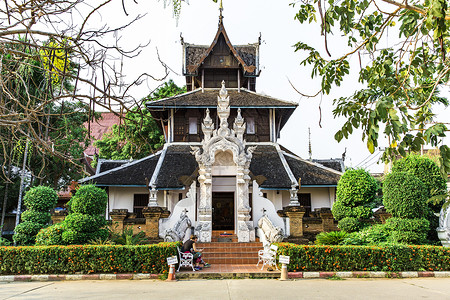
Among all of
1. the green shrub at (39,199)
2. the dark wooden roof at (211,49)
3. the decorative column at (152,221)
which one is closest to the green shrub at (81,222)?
the green shrub at (39,199)

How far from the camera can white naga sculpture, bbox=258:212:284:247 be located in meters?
12.0

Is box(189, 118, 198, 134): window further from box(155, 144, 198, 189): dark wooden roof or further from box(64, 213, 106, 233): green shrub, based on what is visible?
box(64, 213, 106, 233): green shrub

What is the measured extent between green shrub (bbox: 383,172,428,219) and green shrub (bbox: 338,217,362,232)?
4.99ft

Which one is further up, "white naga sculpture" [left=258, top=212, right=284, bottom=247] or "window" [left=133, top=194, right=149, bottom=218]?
"window" [left=133, top=194, right=149, bottom=218]

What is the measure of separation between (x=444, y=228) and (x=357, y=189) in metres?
3.00

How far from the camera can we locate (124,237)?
42.0ft

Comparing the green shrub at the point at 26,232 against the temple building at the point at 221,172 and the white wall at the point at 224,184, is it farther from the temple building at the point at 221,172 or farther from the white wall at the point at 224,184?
the white wall at the point at 224,184

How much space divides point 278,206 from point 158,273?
8197 mm

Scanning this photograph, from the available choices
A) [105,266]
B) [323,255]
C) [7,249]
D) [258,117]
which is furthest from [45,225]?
[258,117]

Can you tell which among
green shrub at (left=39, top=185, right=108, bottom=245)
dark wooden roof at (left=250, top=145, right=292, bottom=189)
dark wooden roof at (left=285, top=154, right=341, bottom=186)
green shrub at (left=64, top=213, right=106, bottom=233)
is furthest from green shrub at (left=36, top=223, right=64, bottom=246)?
dark wooden roof at (left=285, top=154, right=341, bottom=186)

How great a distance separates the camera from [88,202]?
37.6 feet

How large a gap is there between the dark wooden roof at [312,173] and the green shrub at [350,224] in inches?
144

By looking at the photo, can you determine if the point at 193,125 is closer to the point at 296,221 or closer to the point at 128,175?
the point at 128,175

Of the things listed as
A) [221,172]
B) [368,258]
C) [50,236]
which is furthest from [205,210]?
[368,258]
